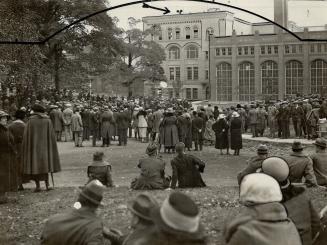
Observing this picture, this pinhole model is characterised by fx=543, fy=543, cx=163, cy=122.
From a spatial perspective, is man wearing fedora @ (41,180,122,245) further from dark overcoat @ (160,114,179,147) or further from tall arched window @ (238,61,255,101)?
tall arched window @ (238,61,255,101)

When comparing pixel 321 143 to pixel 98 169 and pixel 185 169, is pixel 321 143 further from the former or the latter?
pixel 98 169

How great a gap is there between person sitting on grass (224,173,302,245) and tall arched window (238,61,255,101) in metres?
61.4

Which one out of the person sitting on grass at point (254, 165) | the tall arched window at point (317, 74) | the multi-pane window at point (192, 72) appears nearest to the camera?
the person sitting on grass at point (254, 165)

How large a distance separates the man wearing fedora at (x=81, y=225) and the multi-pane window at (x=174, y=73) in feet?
238

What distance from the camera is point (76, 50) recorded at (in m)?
37.9

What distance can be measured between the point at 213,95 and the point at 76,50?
31.3m

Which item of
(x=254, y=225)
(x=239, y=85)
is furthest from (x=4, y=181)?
(x=239, y=85)

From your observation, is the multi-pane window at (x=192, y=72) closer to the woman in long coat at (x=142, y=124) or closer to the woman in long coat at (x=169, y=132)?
the woman in long coat at (x=142, y=124)

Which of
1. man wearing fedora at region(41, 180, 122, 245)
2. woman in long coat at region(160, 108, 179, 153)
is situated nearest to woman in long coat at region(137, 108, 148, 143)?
woman in long coat at region(160, 108, 179, 153)

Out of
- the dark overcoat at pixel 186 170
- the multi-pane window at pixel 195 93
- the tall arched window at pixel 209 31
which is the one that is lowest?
the dark overcoat at pixel 186 170

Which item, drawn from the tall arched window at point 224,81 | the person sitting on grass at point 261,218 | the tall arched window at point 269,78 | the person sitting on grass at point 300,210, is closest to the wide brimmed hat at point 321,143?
the person sitting on grass at point 300,210

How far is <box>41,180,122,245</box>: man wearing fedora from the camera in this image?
15.2ft

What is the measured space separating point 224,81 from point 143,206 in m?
62.9

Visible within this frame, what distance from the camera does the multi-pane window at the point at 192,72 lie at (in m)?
76.6
